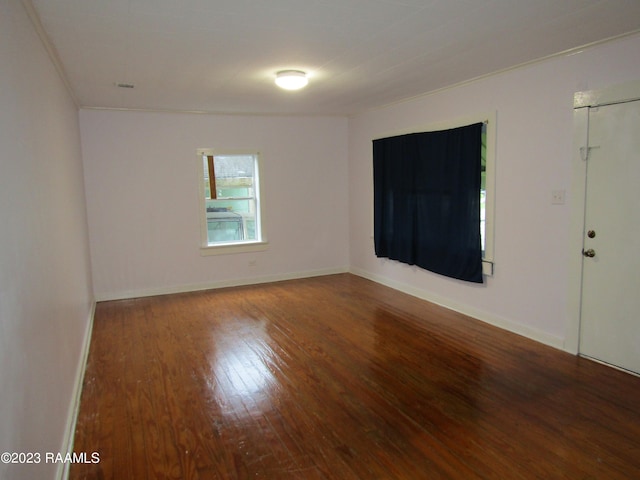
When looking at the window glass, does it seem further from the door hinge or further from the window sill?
the door hinge

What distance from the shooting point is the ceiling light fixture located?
3752 mm

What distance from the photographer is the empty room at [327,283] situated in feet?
7.30

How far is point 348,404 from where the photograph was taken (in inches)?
111

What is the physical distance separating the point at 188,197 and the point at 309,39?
Answer: 3.48 metres

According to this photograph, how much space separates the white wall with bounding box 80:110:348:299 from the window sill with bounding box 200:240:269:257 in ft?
0.25

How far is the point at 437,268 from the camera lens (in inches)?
193

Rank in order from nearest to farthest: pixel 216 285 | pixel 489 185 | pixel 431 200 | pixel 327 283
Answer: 1. pixel 489 185
2. pixel 431 200
3. pixel 216 285
4. pixel 327 283

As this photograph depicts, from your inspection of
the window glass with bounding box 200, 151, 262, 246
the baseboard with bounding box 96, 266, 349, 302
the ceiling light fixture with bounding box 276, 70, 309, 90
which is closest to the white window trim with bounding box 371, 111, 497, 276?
the ceiling light fixture with bounding box 276, 70, 309, 90

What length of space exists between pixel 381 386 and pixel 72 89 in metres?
4.08

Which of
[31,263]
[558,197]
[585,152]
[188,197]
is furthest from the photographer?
[188,197]

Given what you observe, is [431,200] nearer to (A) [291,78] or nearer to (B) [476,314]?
(B) [476,314]

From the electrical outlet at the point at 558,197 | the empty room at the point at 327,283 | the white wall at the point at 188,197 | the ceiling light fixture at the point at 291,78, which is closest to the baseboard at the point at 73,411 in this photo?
the empty room at the point at 327,283

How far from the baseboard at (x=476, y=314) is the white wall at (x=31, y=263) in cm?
371

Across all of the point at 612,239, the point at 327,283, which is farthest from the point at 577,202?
the point at 327,283
